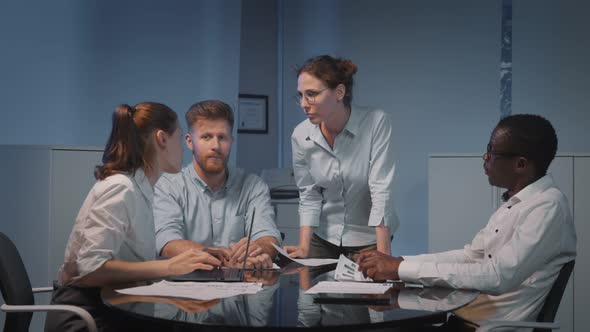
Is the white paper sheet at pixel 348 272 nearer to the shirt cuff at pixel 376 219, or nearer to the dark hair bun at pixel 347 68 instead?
the shirt cuff at pixel 376 219

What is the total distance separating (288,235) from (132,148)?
7.47 ft

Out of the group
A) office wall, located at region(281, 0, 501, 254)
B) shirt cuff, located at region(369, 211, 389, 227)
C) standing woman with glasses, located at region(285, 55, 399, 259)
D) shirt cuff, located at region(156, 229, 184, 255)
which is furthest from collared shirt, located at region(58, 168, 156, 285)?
office wall, located at region(281, 0, 501, 254)

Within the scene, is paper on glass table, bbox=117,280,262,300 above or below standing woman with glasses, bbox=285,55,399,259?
below

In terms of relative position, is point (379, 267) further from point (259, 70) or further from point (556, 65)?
point (259, 70)

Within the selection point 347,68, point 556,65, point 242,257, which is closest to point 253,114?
point 556,65

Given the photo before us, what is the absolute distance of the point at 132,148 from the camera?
2.12 meters

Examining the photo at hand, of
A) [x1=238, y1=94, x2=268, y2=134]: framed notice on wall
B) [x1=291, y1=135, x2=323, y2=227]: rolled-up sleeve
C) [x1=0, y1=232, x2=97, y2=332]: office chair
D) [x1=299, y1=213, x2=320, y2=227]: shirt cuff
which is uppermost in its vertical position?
[x1=238, y1=94, x2=268, y2=134]: framed notice on wall

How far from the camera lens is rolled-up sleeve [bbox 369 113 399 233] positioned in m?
2.80

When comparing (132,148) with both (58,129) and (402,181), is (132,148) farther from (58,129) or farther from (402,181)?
(402,181)

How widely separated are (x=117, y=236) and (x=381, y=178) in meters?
1.28

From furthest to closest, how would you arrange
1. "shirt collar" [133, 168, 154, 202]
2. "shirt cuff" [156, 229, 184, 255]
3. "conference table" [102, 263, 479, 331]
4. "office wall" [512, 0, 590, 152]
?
"office wall" [512, 0, 590, 152]
"shirt cuff" [156, 229, 184, 255]
"shirt collar" [133, 168, 154, 202]
"conference table" [102, 263, 479, 331]

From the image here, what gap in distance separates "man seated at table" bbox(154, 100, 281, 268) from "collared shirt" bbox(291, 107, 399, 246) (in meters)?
0.24

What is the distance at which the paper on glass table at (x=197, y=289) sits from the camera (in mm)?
1729

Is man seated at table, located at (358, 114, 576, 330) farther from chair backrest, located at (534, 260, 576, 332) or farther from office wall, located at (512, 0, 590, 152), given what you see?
office wall, located at (512, 0, 590, 152)
